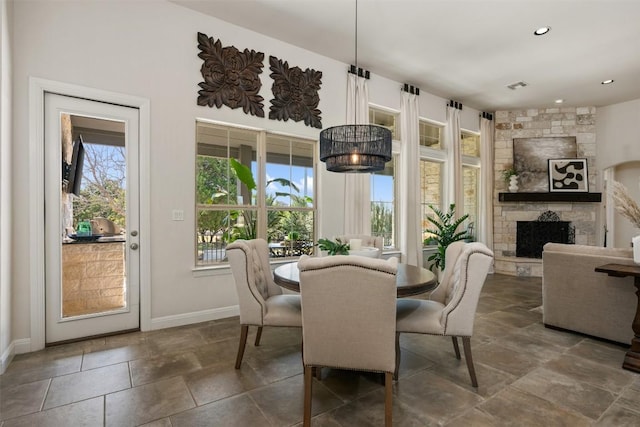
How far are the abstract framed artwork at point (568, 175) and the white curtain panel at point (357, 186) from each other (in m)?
4.44

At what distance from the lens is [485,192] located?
21.9 feet

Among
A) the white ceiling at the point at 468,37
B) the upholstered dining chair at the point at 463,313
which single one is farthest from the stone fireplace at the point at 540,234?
the upholstered dining chair at the point at 463,313

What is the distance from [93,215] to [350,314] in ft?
9.33

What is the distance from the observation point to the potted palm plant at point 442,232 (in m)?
5.46

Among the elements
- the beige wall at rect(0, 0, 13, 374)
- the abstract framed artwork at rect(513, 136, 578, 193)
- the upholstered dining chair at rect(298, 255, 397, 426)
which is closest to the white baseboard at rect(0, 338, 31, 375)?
the beige wall at rect(0, 0, 13, 374)

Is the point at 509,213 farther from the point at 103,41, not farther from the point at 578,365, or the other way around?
the point at 103,41

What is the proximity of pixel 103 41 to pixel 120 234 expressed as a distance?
1.88 m

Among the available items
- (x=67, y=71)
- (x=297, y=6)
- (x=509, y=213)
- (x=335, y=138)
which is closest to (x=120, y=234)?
(x=67, y=71)

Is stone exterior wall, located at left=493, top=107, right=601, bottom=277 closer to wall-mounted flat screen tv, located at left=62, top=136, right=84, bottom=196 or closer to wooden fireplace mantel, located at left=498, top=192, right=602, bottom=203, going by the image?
wooden fireplace mantel, located at left=498, top=192, right=602, bottom=203

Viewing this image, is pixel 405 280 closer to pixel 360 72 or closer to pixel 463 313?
pixel 463 313

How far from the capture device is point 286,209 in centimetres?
430

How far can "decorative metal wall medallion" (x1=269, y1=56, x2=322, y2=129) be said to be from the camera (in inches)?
160

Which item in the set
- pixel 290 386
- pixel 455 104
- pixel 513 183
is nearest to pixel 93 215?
pixel 290 386

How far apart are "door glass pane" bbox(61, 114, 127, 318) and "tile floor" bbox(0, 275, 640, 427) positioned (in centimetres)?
46
